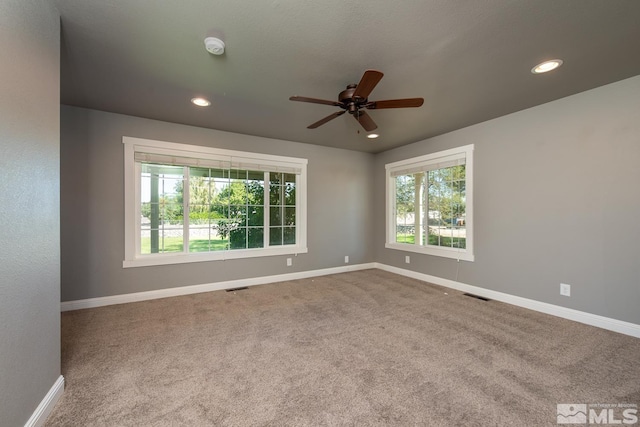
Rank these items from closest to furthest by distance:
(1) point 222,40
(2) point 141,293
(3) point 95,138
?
1. (1) point 222,40
2. (3) point 95,138
3. (2) point 141,293

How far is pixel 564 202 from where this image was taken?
9.95ft

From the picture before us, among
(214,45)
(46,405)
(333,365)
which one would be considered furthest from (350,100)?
(46,405)

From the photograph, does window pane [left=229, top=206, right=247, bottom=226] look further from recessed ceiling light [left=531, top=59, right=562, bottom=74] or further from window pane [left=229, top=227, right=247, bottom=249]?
recessed ceiling light [left=531, top=59, right=562, bottom=74]

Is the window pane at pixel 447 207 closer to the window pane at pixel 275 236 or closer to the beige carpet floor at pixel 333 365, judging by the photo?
the beige carpet floor at pixel 333 365

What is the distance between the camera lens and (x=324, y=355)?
225 cm

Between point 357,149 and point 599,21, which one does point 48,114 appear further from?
point 357,149

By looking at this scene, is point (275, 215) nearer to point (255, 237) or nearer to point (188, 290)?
point (255, 237)

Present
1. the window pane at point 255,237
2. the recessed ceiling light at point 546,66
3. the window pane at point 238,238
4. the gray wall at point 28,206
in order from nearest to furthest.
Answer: the gray wall at point 28,206, the recessed ceiling light at point 546,66, the window pane at point 238,238, the window pane at point 255,237

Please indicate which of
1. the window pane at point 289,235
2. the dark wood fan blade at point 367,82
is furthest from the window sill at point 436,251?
the dark wood fan blade at point 367,82

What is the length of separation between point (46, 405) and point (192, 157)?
3.12 meters

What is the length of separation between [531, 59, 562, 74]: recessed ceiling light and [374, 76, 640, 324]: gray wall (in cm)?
93

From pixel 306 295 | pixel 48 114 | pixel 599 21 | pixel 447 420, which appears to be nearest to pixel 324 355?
pixel 447 420

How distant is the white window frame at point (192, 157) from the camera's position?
3559mm

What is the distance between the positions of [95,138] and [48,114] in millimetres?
2160
